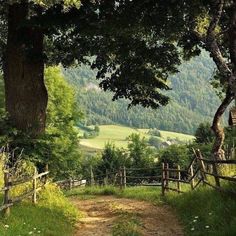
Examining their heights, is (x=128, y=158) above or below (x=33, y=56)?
below

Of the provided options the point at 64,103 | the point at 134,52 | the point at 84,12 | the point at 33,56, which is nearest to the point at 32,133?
the point at 33,56

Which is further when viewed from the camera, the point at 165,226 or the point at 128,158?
the point at 128,158

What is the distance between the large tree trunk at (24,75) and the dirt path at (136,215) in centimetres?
393

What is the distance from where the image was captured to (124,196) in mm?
23000

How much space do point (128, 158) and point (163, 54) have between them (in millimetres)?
49589

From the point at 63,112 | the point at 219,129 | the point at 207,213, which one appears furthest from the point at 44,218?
the point at 63,112

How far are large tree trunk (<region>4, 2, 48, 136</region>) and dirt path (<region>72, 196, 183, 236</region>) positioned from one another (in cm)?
393

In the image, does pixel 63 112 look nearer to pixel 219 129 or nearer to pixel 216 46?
pixel 219 129

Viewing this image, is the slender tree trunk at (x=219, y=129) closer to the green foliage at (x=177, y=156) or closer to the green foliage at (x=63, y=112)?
the green foliage at (x=63, y=112)

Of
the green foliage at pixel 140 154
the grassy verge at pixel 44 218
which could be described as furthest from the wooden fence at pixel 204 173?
the green foliage at pixel 140 154

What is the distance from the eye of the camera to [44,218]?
12227mm

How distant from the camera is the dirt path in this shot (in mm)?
12430

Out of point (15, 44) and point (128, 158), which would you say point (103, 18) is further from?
point (128, 158)

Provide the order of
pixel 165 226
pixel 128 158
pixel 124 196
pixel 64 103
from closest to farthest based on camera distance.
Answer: pixel 165 226 → pixel 124 196 → pixel 64 103 → pixel 128 158
